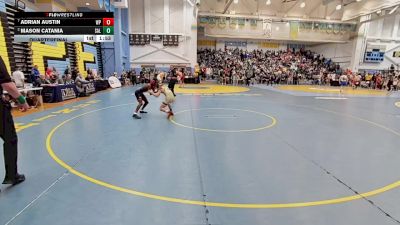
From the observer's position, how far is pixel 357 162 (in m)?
4.21

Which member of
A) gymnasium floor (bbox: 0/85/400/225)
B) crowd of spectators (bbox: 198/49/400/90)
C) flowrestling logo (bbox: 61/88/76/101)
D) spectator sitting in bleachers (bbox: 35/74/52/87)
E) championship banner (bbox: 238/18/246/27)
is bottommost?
gymnasium floor (bbox: 0/85/400/225)

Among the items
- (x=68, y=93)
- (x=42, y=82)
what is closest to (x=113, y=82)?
(x=68, y=93)

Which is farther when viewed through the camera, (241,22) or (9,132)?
(241,22)

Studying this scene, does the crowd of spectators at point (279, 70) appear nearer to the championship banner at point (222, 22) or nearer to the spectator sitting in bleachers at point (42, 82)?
the championship banner at point (222, 22)

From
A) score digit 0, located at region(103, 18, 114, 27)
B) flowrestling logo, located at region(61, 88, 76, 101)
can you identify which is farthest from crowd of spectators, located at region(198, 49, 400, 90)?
flowrestling logo, located at region(61, 88, 76, 101)

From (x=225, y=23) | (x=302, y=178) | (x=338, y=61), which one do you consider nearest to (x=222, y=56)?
(x=225, y=23)

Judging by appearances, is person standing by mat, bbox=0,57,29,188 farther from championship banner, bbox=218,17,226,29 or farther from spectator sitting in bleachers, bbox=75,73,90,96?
championship banner, bbox=218,17,226,29

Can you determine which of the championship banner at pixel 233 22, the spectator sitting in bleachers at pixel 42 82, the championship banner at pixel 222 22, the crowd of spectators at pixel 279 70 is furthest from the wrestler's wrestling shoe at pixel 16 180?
the championship banner at pixel 233 22
